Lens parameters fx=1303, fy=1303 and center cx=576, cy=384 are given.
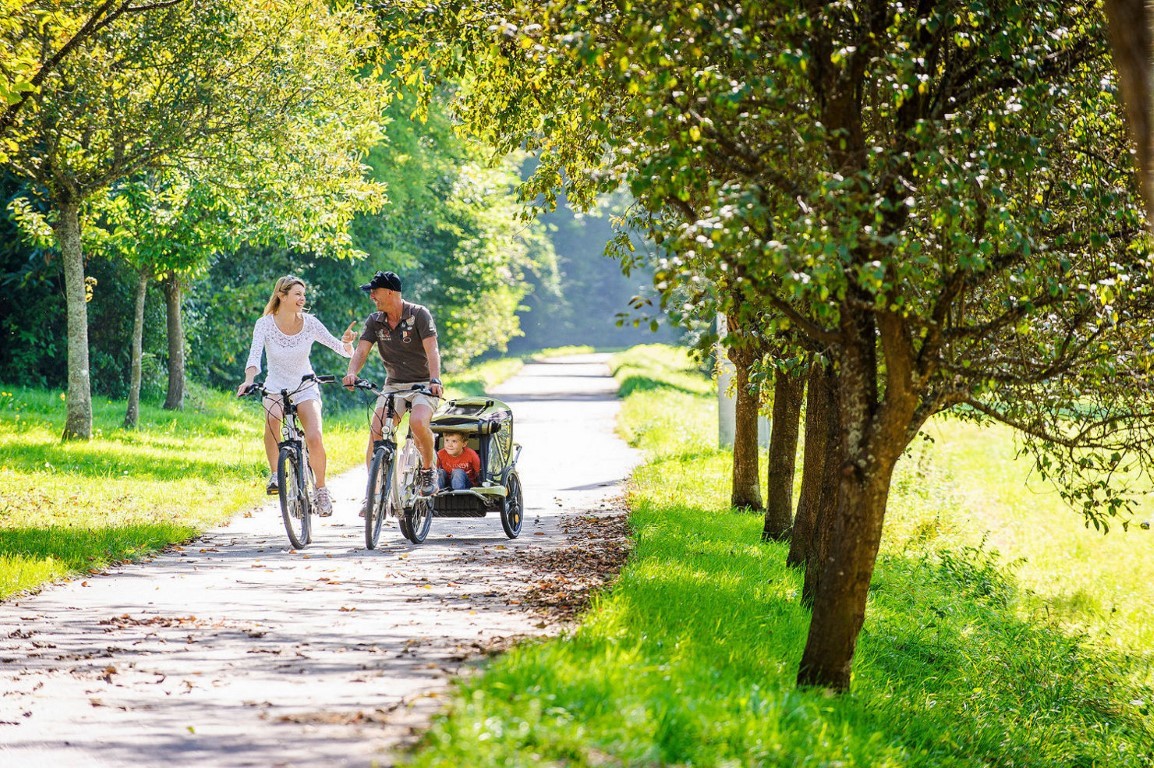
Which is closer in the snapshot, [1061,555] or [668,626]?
[668,626]

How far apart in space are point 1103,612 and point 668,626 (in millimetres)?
8748

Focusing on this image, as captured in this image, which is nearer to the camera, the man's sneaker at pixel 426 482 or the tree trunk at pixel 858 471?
the tree trunk at pixel 858 471

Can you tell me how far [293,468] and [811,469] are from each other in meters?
4.38

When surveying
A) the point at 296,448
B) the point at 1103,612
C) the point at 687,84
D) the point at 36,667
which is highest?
the point at 687,84

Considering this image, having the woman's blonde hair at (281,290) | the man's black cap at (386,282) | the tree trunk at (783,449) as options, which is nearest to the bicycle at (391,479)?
the man's black cap at (386,282)

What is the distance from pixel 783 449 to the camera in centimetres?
1215

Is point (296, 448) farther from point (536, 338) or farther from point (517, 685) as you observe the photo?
point (536, 338)

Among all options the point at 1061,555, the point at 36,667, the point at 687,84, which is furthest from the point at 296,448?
the point at 1061,555

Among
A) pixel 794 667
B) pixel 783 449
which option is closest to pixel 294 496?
pixel 783 449

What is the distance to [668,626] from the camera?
24.0ft

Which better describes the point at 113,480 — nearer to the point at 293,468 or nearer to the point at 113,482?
the point at 113,482

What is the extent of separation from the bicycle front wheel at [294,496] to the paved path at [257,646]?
197 mm

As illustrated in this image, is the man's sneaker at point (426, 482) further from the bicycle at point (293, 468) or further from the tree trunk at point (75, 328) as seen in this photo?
the tree trunk at point (75, 328)

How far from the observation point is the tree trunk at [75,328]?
17906 mm
